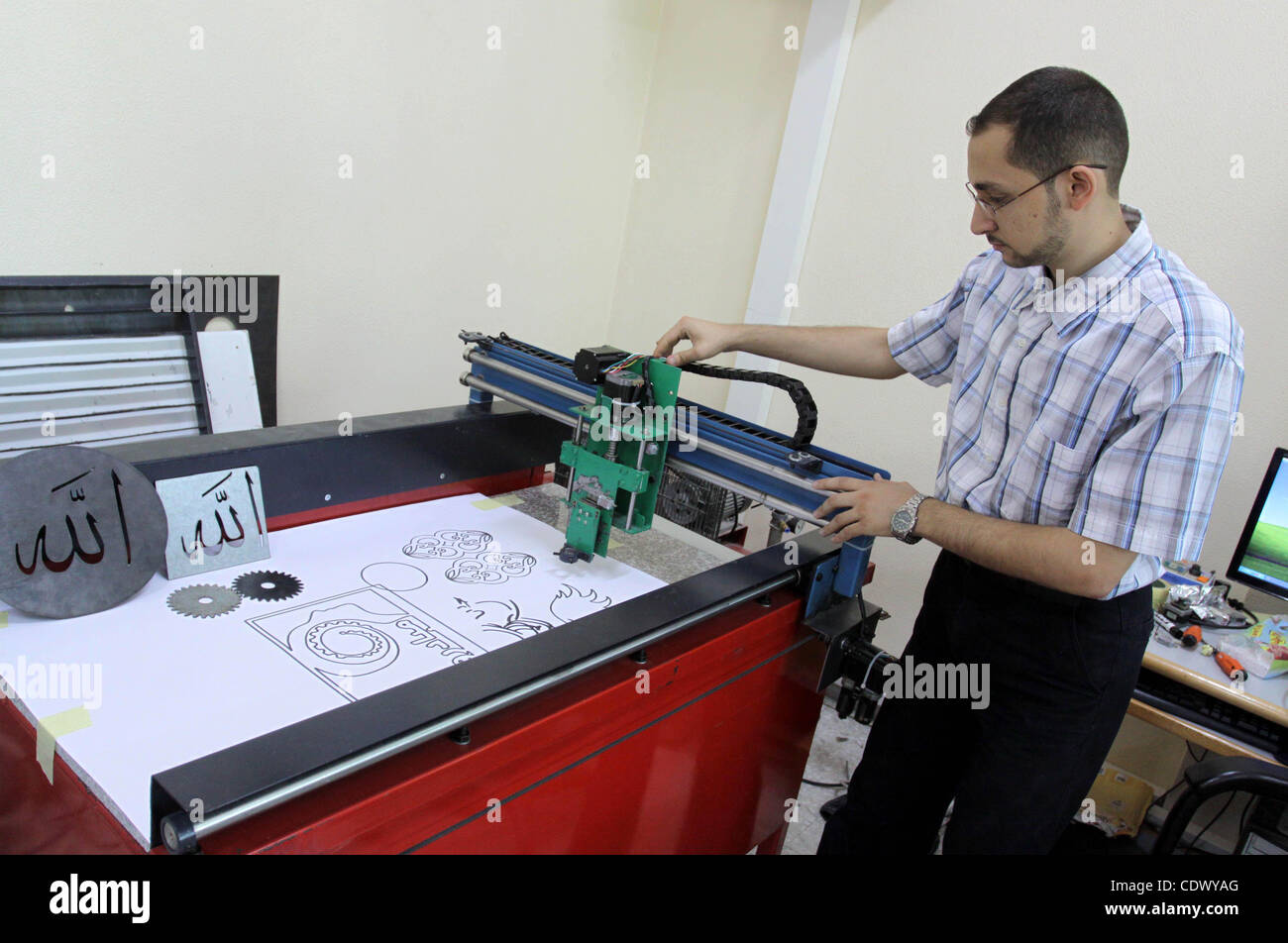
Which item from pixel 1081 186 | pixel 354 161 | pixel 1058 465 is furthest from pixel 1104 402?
pixel 354 161

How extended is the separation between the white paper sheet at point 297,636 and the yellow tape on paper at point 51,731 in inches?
0.6

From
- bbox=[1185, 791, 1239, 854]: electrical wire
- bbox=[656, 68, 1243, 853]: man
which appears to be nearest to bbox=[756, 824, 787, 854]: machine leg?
bbox=[656, 68, 1243, 853]: man

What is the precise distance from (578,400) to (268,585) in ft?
2.33

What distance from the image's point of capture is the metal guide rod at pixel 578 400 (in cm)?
173

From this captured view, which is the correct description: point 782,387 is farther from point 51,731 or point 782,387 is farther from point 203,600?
point 51,731

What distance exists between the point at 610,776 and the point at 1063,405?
95 cm

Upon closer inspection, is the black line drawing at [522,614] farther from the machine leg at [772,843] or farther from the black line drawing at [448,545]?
the machine leg at [772,843]

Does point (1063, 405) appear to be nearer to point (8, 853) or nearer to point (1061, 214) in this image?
point (1061, 214)

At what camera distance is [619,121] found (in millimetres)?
3615

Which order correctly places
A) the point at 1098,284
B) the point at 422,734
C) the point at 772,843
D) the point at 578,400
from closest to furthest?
the point at 422,734 → the point at 1098,284 → the point at 578,400 → the point at 772,843

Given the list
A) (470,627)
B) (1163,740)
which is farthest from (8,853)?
(1163,740)

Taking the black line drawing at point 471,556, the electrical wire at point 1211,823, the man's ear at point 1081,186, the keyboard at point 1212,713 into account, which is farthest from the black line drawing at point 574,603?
the electrical wire at point 1211,823

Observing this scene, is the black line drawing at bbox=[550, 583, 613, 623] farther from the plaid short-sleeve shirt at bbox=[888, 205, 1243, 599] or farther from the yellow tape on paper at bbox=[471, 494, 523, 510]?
the plaid short-sleeve shirt at bbox=[888, 205, 1243, 599]

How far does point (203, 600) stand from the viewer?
1.54 metres
